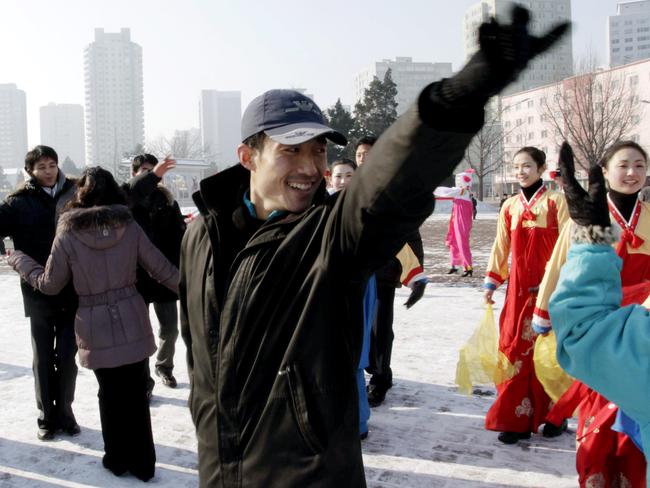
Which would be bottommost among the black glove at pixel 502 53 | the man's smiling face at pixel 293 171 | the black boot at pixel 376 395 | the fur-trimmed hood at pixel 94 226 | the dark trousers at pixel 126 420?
the black boot at pixel 376 395

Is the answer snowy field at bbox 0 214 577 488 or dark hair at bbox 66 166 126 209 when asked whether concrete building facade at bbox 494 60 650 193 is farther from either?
dark hair at bbox 66 166 126 209

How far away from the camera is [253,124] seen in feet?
5.97

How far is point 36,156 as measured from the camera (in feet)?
15.1

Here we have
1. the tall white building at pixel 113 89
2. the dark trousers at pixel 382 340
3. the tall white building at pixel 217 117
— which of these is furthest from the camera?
the tall white building at pixel 217 117

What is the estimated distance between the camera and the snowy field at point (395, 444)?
3.87 metres

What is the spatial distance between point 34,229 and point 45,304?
0.54 meters

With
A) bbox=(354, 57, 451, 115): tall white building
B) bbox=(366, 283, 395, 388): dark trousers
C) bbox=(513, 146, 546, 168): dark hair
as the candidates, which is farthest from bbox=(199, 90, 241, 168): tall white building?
bbox=(513, 146, 546, 168): dark hair

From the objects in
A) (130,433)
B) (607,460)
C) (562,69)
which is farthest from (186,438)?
(562,69)

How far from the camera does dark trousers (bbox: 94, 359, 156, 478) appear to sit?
3871 millimetres

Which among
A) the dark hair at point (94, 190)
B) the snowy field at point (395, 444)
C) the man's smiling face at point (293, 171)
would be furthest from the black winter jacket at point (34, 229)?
the man's smiling face at point (293, 171)

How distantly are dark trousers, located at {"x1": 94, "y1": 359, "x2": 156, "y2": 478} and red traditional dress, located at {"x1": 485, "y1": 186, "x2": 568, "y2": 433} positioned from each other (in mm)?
2311

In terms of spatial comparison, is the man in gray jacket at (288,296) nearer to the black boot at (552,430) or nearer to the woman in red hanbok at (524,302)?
the woman in red hanbok at (524,302)

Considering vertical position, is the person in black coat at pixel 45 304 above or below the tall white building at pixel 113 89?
below

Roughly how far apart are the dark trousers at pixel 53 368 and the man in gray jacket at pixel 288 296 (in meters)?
3.05
